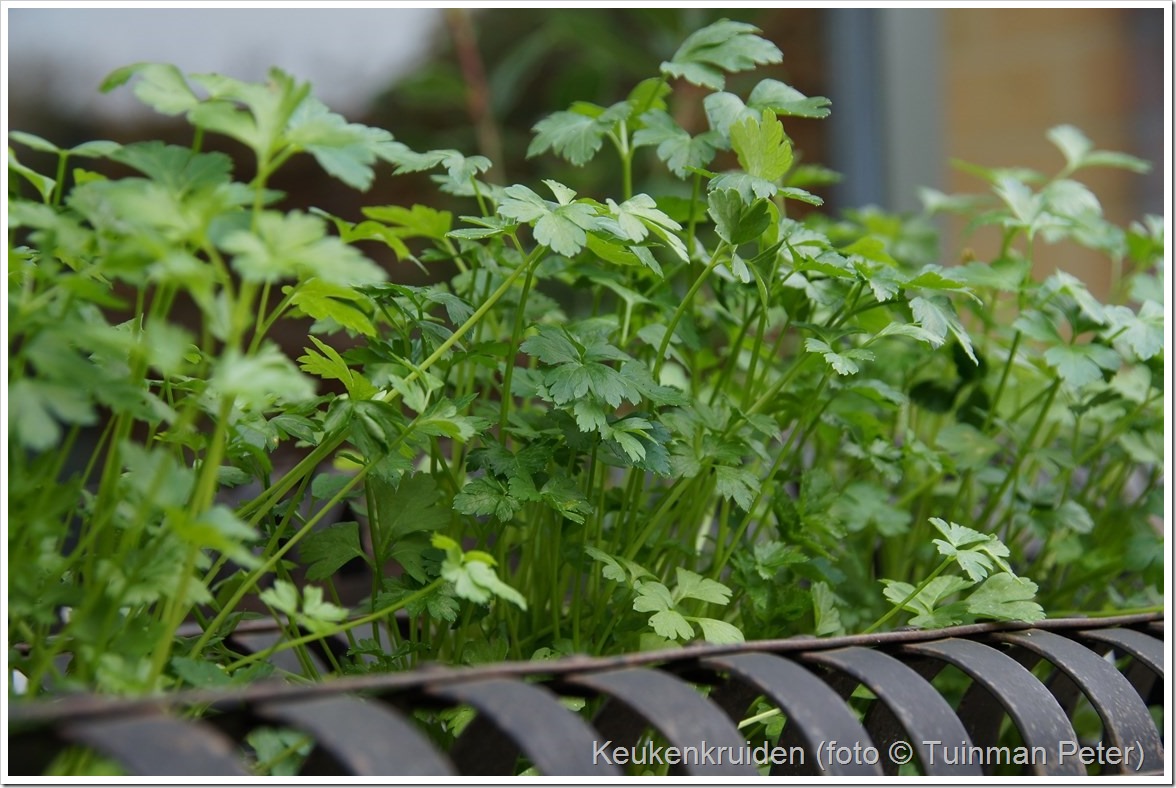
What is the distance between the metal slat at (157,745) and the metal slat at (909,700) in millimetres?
318

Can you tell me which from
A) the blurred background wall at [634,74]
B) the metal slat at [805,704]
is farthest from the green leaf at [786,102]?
the blurred background wall at [634,74]

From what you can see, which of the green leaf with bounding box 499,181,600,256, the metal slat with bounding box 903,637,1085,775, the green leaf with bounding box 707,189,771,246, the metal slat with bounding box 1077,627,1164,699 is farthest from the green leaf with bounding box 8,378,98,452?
the metal slat with bounding box 1077,627,1164,699

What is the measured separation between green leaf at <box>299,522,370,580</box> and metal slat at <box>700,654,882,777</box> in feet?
0.85

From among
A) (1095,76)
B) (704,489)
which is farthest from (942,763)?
(1095,76)

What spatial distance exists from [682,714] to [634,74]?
1791 mm

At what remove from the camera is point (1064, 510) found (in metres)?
0.88

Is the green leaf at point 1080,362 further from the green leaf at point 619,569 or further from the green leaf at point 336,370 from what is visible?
the green leaf at point 336,370

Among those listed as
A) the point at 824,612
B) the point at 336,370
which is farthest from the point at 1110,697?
the point at 336,370

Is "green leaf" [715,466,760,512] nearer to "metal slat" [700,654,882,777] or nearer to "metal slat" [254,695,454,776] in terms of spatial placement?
"metal slat" [700,654,882,777]

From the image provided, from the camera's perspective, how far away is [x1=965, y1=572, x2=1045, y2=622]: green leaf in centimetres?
66

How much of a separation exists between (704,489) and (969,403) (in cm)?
29

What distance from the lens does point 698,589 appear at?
670mm

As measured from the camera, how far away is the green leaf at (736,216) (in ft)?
2.03

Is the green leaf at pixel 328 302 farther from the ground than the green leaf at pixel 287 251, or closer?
closer
